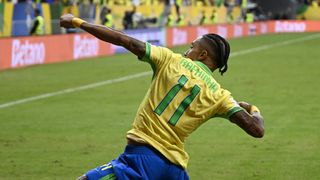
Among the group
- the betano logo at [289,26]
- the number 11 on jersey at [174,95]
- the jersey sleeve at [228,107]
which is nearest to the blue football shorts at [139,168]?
the number 11 on jersey at [174,95]

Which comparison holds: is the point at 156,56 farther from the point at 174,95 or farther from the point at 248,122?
the point at 248,122

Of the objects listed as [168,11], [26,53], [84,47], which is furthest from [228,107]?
[168,11]

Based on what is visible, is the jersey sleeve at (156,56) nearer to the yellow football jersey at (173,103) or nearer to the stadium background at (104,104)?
the yellow football jersey at (173,103)

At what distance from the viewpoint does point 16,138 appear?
12727 millimetres

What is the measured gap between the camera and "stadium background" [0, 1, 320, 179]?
10586 mm

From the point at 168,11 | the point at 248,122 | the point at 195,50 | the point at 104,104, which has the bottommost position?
the point at 168,11

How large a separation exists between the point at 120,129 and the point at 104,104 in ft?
11.9

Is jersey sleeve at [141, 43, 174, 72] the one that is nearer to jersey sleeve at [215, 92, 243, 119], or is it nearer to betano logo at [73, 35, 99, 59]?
jersey sleeve at [215, 92, 243, 119]

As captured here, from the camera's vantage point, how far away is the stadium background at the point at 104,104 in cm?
1059

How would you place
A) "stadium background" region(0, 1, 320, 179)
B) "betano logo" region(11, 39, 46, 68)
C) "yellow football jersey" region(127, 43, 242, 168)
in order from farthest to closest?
1. "betano logo" region(11, 39, 46, 68)
2. "stadium background" region(0, 1, 320, 179)
3. "yellow football jersey" region(127, 43, 242, 168)

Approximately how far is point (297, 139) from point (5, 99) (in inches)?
313

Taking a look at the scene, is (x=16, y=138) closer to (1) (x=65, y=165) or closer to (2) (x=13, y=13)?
(1) (x=65, y=165)

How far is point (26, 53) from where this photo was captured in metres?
27.2

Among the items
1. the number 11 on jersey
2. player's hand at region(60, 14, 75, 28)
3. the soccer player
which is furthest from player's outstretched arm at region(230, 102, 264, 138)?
player's hand at region(60, 14, 75, 28)
